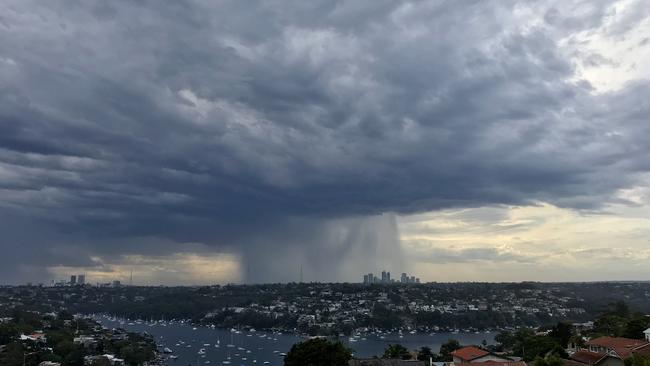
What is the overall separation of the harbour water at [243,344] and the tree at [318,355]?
45.6 metres

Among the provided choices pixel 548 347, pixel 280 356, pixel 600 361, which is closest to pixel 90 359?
pixel 280 356

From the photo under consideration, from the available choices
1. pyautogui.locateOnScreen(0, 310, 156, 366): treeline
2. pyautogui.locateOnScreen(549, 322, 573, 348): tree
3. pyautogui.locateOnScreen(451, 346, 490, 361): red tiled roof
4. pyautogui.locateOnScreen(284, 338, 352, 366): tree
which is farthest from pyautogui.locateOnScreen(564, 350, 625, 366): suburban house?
pyautogui.locateOnScreen(0, 310, 156, 366): treeline

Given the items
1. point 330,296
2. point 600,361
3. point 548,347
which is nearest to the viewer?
point 600,361

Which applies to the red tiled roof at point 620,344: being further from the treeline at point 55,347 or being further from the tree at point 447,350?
the treeline at point 55,347

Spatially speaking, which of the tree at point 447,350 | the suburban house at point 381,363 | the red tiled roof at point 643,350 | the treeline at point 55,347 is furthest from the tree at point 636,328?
the treeline at point 55,347

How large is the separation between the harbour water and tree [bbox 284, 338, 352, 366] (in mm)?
45618

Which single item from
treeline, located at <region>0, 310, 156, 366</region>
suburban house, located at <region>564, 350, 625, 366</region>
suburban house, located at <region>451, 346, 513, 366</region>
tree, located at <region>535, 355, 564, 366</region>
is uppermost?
tree, located at <region>535, 355, 564, 366</region>

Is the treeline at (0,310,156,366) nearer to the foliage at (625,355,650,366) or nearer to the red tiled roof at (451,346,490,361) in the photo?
the red tiled roof at (451,346,490,361)

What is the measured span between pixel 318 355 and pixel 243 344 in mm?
79265

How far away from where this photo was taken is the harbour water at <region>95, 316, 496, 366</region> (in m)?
84.1

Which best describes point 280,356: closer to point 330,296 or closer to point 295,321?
point 295,321

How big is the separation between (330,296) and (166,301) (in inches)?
2247

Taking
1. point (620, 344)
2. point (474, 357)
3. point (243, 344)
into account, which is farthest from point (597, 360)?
point (243, 344)

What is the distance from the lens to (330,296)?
18062cm
